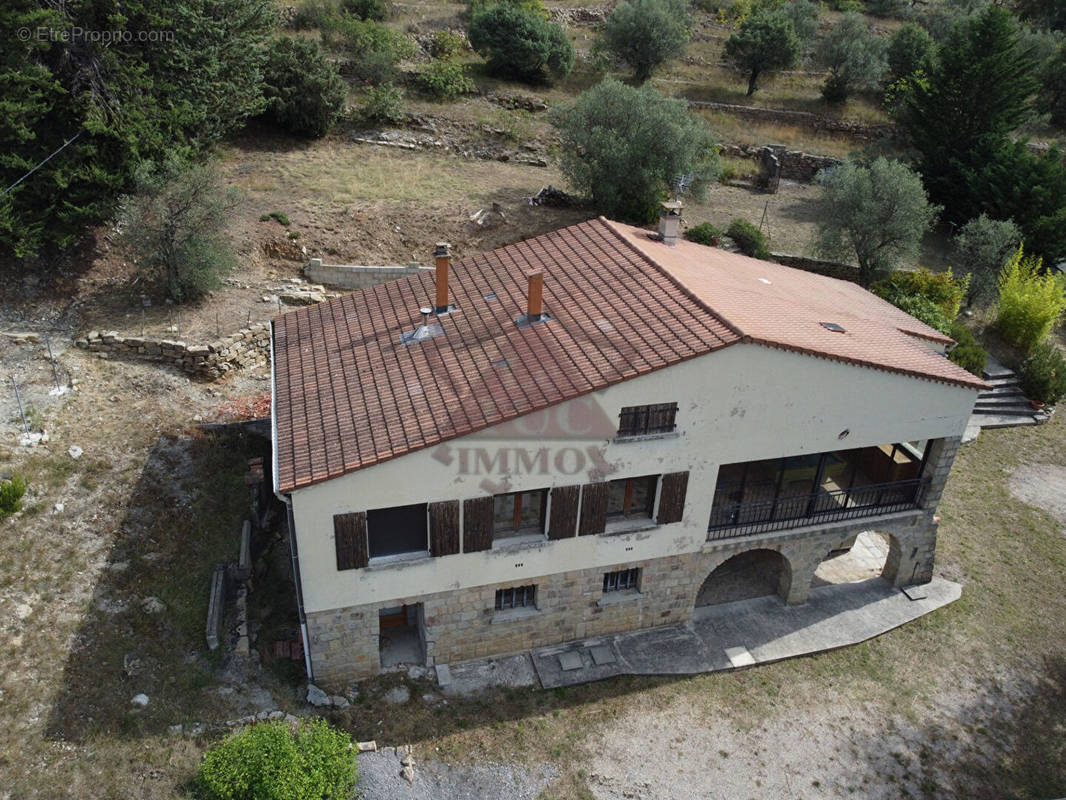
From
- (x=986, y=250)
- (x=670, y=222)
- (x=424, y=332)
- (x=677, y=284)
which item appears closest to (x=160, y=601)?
(x=424, y=332)

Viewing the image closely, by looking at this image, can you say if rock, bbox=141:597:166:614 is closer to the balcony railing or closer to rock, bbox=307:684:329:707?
rock, bbox=307:684:329:707

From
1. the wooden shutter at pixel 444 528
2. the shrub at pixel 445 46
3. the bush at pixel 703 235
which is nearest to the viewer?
the wooden shutter at pixel 444 528

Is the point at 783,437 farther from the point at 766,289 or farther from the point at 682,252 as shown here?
the point at 682,252

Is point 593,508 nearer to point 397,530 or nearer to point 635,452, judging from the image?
point 635,452

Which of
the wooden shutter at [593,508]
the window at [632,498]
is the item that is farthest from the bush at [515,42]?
the wooden shutter at [593,508]

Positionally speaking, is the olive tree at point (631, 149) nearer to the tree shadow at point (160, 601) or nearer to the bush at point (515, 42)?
the bush at point (515, 42)

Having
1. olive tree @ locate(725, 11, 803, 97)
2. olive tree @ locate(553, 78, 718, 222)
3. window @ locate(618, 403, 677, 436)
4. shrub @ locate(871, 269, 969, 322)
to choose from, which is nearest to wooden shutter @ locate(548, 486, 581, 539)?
window @ locate(618, 403, 677, 436)

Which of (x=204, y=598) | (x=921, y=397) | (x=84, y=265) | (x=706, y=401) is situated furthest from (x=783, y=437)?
(x=84, y=265)

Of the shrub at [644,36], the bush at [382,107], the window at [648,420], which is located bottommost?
the window at [648,420]
